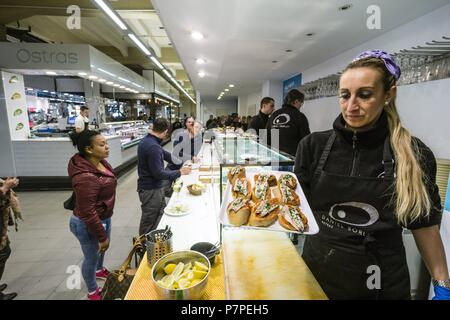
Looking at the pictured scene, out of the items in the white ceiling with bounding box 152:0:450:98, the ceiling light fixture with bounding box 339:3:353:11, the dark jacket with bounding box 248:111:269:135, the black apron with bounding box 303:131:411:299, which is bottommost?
the black apron with bounding box 303:131:411:299

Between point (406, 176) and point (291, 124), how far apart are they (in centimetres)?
255

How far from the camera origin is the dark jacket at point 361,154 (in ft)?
3.23

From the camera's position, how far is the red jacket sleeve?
2.03 meters

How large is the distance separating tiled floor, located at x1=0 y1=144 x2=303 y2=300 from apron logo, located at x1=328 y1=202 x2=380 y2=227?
76cm

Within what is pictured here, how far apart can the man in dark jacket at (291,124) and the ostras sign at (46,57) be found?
5.16m

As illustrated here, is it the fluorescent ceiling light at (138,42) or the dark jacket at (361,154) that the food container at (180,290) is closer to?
the dark jacket at (361,154)

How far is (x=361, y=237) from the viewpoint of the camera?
3.33ft

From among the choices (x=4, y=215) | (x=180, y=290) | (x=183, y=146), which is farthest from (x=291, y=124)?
(x=4, y=215)

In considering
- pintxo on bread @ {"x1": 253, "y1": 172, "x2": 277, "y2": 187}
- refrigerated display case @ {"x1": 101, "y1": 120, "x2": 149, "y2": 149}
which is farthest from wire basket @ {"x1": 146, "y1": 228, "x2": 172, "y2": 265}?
refrigerated display case @ {"x1": 101, "y1": 120, "x2": 149, "y2": 149}

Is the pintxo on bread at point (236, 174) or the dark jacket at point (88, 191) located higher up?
the pintxo on bread at point (236, 174)

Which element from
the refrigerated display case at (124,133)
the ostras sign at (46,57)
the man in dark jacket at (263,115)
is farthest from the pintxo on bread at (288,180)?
the refrigerated display case at (124,133)

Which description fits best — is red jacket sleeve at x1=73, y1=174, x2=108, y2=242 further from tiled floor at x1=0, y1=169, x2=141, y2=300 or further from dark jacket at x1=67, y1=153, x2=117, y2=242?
tiled floor at x1=0, y1=169, x2=141, y2=300

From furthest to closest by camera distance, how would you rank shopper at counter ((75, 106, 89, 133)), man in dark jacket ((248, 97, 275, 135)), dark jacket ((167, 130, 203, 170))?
1. shopper at counter ((75, 106, 89, 133))
2. man in dark jacket ((248, 97, 275, 135))
3. dark jacket ((167, 130, 203, 170))

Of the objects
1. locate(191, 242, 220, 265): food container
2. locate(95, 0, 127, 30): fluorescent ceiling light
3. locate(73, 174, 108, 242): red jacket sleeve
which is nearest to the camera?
locate(191, 242, 220, 265): food container
